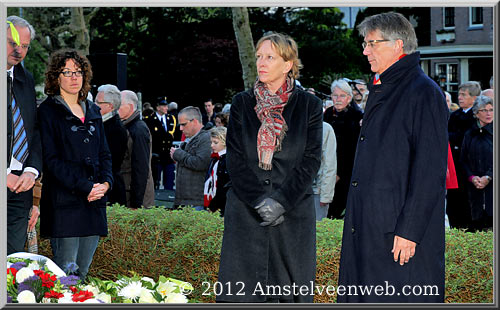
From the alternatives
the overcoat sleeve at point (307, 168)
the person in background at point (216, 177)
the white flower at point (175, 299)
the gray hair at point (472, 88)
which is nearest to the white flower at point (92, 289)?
the white flower at point (175, 299)

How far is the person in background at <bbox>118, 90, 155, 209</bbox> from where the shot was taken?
860 centimetres

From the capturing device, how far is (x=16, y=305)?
371 centimetres

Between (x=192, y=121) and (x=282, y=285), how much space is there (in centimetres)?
487

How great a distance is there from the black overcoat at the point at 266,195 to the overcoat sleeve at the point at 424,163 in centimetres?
83

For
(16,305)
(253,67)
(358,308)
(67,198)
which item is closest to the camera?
(16,305)

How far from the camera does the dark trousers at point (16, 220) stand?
5086mm

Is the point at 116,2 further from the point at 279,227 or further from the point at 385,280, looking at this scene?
the point at 385,280

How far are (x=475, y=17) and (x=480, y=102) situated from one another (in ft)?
109

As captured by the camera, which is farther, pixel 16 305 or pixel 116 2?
pixel 116 2

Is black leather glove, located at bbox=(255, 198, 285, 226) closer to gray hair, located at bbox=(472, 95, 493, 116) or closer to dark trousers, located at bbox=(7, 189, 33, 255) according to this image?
dark trousers, located at bbox=(7, 189, 33, 255)

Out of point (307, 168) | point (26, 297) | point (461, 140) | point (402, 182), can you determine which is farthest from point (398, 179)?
point (461, 140)

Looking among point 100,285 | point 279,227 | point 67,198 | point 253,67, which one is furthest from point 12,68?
point 253,67

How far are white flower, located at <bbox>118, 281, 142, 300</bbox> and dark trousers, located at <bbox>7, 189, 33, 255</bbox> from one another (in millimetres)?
1456

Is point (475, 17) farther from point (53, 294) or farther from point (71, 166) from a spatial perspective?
point (53, 294)
